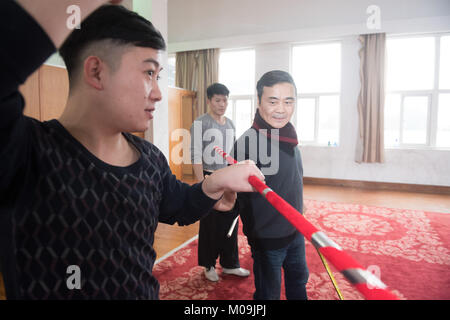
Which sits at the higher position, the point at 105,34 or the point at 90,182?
the point at 105,34

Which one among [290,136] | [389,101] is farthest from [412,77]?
[290,136]

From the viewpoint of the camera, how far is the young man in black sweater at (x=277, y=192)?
127cm

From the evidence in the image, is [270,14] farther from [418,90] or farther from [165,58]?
[165,58]

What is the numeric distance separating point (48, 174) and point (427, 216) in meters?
4.60

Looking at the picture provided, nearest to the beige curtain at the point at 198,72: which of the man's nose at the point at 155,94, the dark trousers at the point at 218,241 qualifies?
the dark trousers at the point at 218,241

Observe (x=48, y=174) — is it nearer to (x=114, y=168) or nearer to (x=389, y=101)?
(x=114, y=168)

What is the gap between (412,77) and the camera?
18.7ft

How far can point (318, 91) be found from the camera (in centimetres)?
636

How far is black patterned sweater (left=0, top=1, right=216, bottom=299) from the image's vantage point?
1.73 feet

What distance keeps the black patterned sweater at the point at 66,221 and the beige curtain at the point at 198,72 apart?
21.8 feet

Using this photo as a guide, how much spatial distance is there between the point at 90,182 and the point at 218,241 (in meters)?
1.88

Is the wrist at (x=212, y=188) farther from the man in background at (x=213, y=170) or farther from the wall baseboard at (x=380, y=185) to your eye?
the wall baseboard at (x=380, y=185)

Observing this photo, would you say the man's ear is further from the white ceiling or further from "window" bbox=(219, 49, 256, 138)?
"window" bbox=(219, 49, 256, 138)

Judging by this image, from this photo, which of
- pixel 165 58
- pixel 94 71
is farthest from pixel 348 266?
pixel 165 58
